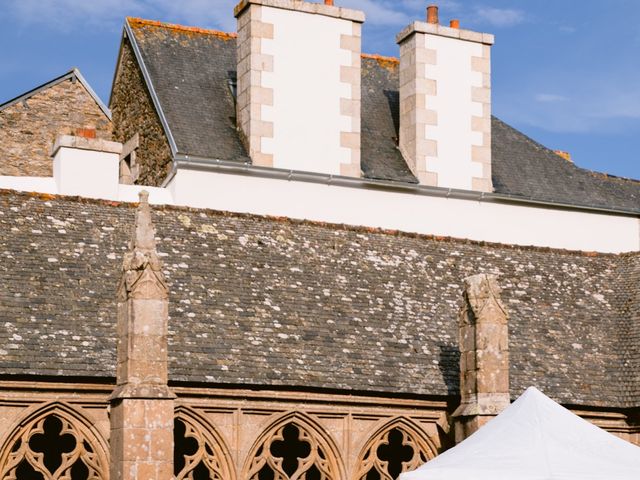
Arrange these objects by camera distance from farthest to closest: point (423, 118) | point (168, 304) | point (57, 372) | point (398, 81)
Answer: point (398, 81)
point (423, 118)
point (168, 304)
point (57, 372)

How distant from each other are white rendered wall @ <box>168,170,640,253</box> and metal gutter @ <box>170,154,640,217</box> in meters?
0.11

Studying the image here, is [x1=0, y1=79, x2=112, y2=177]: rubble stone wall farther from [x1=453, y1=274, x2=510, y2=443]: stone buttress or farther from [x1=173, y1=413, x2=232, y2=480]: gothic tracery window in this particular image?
[x1=453, y1=274, x2=510, y2=443]: stone buttress

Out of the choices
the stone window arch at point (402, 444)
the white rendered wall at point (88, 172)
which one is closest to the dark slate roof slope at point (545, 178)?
the white rendered wall at point (88, 172)

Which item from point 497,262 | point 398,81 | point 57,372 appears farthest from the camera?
point 398,81

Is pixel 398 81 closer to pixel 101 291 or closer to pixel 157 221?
pixel 157 221

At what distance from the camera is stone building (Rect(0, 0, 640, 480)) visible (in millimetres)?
23266

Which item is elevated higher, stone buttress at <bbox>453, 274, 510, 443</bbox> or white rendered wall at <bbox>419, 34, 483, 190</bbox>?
white rendered wall at <bbox>419, 34, 483, 190</bbox>

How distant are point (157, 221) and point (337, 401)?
15.6 feet

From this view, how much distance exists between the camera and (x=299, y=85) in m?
34.2

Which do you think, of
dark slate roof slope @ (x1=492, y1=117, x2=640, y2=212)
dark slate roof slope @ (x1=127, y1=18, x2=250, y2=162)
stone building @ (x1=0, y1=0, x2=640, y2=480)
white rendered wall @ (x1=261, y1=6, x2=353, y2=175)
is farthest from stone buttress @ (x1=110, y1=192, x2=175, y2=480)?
dark slate roof slope @ (x1=492, y1=117, x2=640, y2=212)

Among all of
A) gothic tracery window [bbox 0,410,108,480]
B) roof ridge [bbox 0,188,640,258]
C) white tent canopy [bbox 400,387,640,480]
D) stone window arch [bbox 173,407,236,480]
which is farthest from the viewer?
roof ridge [bbox 0,188,640,258]

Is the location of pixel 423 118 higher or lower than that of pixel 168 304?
higher

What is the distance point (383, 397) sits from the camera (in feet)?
82.4

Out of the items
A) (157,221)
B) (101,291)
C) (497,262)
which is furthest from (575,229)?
(101,291)
